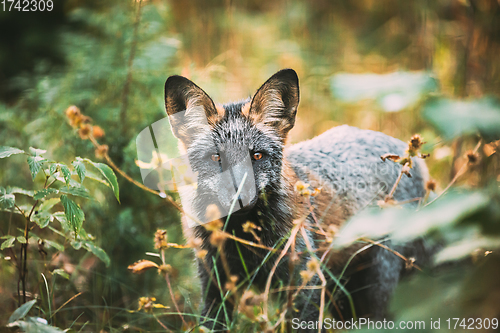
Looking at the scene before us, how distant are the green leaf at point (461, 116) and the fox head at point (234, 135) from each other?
1552 mm

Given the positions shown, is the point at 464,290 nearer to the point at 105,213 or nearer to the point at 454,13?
the point at 105,213

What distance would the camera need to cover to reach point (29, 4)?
16.9 feet

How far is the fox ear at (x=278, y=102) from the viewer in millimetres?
3012

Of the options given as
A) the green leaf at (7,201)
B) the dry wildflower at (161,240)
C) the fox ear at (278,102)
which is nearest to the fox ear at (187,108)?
the fox ear at (278,102)

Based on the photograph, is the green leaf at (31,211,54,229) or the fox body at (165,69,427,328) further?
the fox body at (165,69,427,328)

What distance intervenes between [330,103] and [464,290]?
6.32 meters

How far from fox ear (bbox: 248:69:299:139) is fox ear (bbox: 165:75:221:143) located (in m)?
0.36

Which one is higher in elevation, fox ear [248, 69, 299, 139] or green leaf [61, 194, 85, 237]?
fox ear [248, 69, 299, 139]

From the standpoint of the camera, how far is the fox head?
9.14 ft

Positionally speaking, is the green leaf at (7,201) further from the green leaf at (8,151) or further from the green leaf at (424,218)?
the green leaf at (424,218)

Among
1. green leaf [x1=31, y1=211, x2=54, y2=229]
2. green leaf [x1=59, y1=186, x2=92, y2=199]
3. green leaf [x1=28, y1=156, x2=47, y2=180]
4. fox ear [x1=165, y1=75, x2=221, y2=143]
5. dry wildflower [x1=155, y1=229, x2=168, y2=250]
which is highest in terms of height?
fox ear [x1=165, y1=75, x2=221, y2=143]

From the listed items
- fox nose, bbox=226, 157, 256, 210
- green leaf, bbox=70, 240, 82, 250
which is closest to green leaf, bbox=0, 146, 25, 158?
green leaf, bbox=70, 240, 82, 250

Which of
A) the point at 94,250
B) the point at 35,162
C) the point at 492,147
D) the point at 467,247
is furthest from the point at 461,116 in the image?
the point at 94,250

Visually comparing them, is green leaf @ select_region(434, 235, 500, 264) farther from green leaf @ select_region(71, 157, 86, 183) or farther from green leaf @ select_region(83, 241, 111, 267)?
green leaf @ select_region(83, 241, 111, 267)
